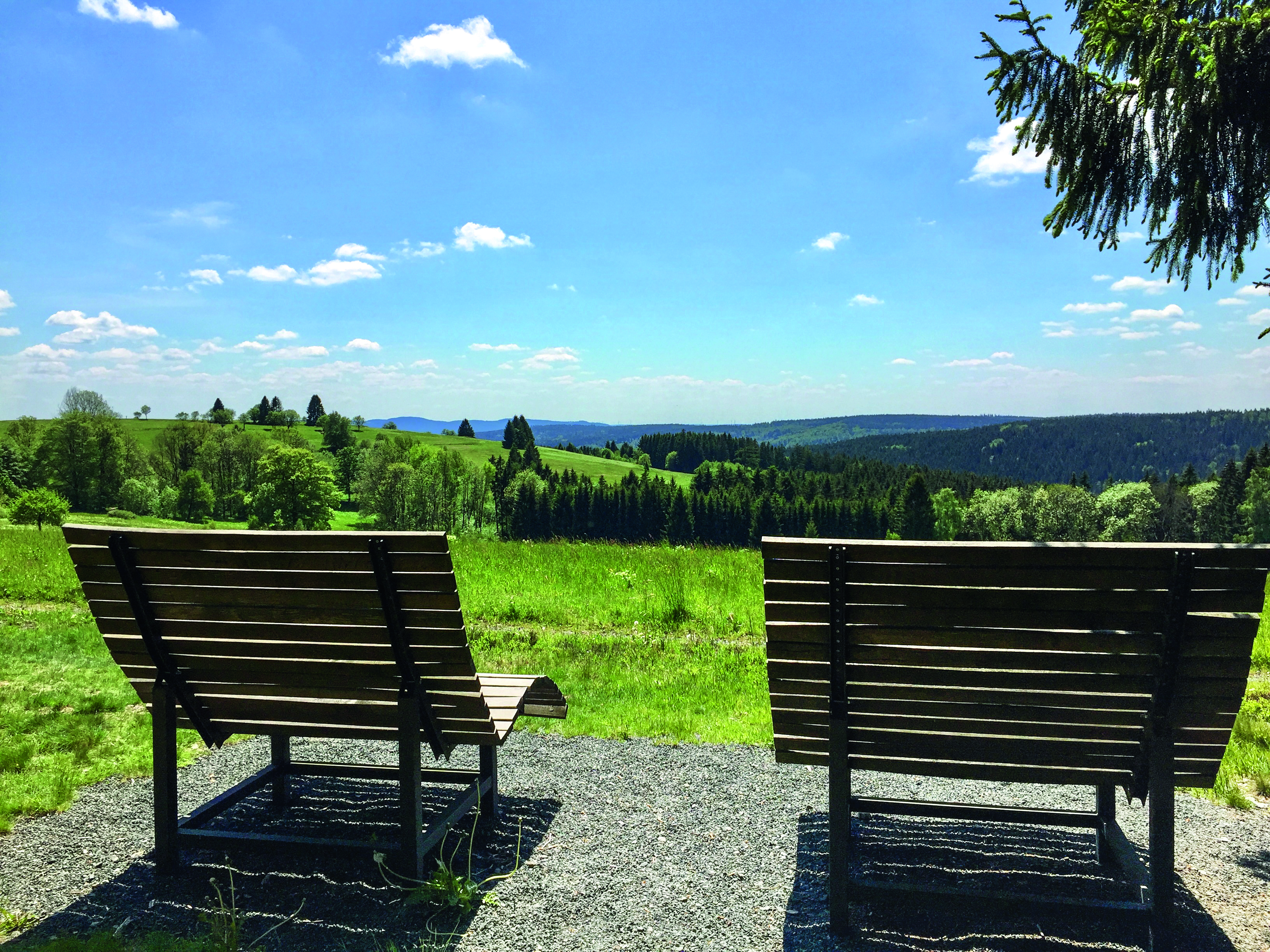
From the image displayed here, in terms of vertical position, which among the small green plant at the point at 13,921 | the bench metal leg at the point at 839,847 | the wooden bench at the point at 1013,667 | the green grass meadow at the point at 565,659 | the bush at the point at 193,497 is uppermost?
the wooden bench at the point at 1013,667

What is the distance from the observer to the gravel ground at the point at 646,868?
10.2ft

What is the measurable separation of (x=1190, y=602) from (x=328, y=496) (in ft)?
227

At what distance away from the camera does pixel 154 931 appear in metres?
3.09

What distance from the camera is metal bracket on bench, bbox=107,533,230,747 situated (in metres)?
3.32

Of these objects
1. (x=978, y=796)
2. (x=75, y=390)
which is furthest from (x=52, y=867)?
(x=75, y=390)

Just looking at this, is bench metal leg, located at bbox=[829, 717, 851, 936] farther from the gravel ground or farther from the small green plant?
the small green plant

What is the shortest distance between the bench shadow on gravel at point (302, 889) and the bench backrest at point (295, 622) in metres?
0.62

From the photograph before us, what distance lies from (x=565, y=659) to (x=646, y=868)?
4.50m

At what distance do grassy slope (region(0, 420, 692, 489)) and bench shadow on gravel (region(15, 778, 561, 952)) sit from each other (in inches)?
4540

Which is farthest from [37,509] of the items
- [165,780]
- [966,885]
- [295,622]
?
[966,885]

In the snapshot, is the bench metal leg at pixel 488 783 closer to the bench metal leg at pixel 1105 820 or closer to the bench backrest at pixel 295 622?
the bench backrest at pixel 295 622

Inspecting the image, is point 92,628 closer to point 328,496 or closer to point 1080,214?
point 1080,214

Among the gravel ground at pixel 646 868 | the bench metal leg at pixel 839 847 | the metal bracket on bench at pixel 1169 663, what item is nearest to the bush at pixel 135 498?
the gravel ground at pixel 646 868

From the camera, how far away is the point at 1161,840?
303cm
